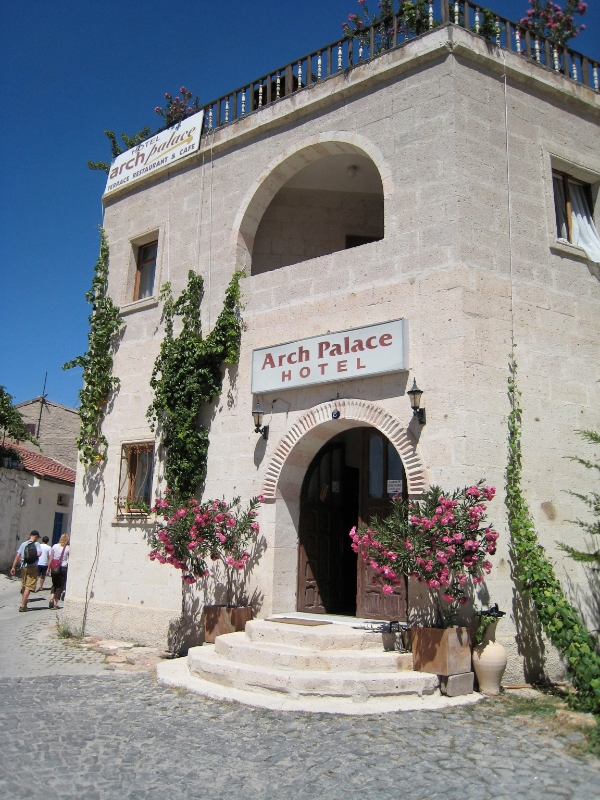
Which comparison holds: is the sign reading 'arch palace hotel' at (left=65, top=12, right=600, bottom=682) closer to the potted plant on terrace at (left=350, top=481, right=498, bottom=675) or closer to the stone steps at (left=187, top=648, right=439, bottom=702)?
the potted plant on terrace at (left=350, top=481, right=498, bottom=675)

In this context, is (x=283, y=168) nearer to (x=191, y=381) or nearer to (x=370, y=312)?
(x=370, y=312)

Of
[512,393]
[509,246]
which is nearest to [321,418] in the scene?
[512,393]

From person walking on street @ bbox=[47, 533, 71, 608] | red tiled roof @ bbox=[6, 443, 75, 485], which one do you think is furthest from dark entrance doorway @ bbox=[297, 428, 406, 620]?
red tiled roof @ bbox=[6, 443, 75, 485]

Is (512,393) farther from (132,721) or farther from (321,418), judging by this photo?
(132,721)

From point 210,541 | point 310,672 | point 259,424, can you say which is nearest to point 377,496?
point 259,424

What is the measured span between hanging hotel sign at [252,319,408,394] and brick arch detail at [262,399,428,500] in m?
0.37

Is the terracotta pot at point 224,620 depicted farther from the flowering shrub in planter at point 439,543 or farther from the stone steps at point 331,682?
the flowering shrub in planter at point 439,543

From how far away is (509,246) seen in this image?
335 inches

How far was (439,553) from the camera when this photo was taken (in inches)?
267

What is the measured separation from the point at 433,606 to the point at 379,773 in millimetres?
2765

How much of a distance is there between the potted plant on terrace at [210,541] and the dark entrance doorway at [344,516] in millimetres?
890

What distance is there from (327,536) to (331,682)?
344cm

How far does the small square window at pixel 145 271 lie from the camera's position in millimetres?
11898

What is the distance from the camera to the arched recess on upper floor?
10500 mm
